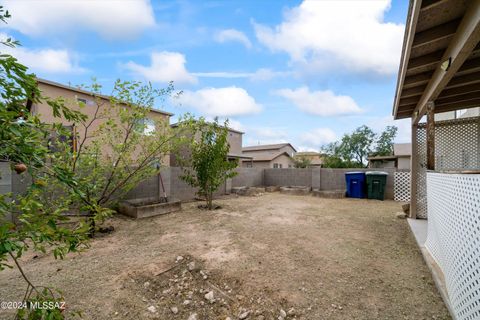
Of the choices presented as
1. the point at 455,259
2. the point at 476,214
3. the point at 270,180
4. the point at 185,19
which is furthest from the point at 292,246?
the point at 270,180

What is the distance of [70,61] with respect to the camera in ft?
21.8

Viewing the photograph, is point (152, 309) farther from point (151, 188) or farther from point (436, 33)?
point (151, 188)

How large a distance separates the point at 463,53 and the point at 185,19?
5957mm

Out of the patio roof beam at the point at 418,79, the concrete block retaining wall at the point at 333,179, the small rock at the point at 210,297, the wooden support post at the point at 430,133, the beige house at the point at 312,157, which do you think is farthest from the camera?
the beige house at the point at 312,157

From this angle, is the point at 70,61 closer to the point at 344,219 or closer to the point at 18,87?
the point at 18,87

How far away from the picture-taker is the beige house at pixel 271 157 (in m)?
22.4

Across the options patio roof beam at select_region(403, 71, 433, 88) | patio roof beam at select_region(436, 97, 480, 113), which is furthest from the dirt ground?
patio roof beam at select_region(436, 97, 480, 113)

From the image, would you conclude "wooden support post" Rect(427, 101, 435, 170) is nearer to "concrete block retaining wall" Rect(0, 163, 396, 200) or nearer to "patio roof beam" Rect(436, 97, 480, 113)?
"patio roof beam" Rect(436, 97, 480, 113)

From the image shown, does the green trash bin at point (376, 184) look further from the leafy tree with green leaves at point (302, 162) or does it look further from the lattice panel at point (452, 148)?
the leafy tree with green leaves at point (302, 162)

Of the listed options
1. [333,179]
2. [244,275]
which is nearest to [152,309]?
[244,275]

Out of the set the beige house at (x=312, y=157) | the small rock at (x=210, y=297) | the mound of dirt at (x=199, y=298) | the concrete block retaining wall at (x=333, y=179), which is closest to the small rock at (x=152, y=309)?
the mound of dirt at (x=199, y=298)

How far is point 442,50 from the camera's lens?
9.88ft

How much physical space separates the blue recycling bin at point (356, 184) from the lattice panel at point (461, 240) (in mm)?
6864

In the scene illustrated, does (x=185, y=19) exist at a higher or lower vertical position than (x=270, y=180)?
higher
